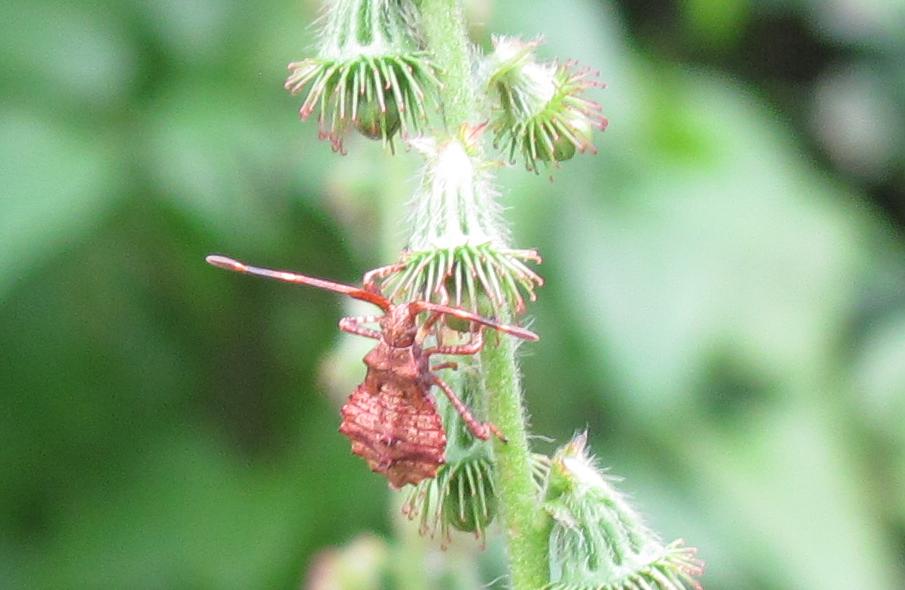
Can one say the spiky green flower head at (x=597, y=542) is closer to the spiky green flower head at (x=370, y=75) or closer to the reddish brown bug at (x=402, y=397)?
the reddish brown bug at (x=402, y=397)

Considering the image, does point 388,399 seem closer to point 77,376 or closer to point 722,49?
point 77,376

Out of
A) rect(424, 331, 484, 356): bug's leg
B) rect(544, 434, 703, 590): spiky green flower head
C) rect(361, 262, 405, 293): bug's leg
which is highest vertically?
rect(361, 262, 405, 293): bug's leg

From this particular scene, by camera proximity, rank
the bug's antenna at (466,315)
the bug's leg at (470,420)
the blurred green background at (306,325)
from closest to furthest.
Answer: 1. the bug's antenna at (466,315)
2. the bug's leg at (470,420)
3. the blurred green background at (306,325)

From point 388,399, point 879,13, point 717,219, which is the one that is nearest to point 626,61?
→ point 717,219

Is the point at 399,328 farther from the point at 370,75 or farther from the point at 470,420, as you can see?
the point at 370,75

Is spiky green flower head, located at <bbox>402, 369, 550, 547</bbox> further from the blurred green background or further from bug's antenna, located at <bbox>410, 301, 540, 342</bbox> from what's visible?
the blurred green background

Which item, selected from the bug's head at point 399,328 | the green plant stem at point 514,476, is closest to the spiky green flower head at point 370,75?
the bug's head at point 399,328

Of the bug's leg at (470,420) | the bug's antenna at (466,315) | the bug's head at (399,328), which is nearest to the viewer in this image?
the bug's antenna at (466,315)

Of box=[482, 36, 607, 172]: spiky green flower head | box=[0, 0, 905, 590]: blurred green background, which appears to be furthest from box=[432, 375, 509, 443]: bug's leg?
box=[0, 0, 905, 590]: blurred green background
